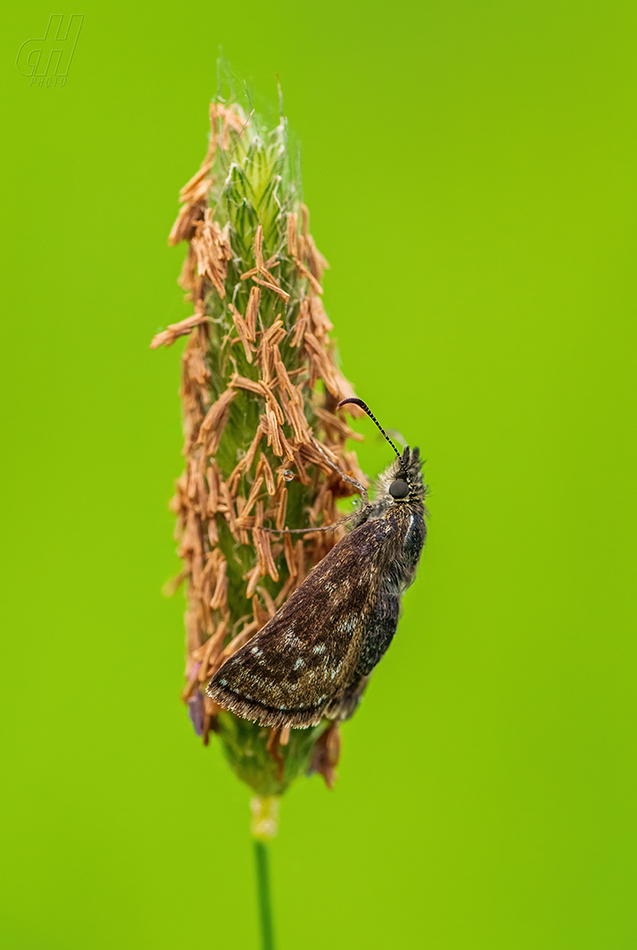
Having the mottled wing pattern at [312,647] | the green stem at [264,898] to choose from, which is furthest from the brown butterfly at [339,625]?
the green stem at [264,898]

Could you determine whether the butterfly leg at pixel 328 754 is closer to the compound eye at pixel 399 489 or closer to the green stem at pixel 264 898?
the green stem at pixel 264 898

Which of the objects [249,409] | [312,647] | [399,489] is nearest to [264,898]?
[312,647]

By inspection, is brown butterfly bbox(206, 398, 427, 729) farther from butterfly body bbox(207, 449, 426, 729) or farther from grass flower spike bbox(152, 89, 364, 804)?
grass flower spike bbox(152, 89, 364, 804)

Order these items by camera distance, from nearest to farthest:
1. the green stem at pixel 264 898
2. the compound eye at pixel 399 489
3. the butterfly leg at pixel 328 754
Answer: the green stem at pixel 264 898
the compound eye at pixel 399 489
the butterfly leg at pixel 328 754

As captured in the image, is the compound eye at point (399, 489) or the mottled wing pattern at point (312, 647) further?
the compound eye at point (399, 489)

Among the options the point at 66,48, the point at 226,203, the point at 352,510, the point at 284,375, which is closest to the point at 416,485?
the point at 352,510

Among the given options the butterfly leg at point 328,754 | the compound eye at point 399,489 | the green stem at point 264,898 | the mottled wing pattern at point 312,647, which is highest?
the compound eye at point 399,489
